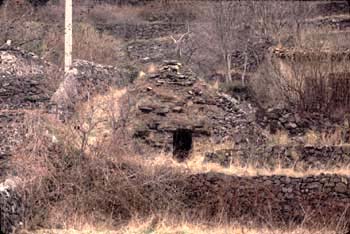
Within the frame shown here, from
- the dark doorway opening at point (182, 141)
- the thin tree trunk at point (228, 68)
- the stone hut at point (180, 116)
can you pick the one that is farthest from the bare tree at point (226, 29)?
the dark doorway opening at point (182, 141)

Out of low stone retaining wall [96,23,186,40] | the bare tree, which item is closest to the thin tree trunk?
the bare tree

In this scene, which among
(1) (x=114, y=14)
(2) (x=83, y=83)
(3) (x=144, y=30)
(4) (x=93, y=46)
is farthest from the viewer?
(1) (x=114, y=14)

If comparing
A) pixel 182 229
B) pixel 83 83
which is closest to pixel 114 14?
pixel 83 83

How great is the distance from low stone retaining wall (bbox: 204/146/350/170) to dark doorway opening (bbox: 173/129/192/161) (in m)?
0.91

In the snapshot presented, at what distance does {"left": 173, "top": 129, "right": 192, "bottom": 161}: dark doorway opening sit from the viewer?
17.2m

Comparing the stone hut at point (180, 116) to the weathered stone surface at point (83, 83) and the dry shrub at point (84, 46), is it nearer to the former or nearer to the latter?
the weathered stone surface at point (83, 83)

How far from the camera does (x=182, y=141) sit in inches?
691

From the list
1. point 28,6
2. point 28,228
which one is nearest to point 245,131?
point 28,228

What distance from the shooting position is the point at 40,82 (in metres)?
21.9

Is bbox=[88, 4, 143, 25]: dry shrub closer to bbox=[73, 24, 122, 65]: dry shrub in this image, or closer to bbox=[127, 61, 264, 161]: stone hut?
bbox=[73, 24, 122, 65]: dry shrub

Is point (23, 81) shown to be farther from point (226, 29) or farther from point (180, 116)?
point (226, 29)

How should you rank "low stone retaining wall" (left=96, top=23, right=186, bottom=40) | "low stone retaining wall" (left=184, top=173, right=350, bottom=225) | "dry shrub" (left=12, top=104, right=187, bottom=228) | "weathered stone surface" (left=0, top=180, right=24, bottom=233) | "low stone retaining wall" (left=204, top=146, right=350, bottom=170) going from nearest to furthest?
"weathered stone surface" (left=0, top=180, right=24, bottom=233) < "dry shrub" (left=12, top=104, right=187, bottom=228) < "low stone retaining wall" (left=184, top=173, right=350, bottom=225) < "low stone retaining wall" (left=204, top=146, right=350, bottom=170) < "low stone retaining wall" (left=96, top=23, right=186, bottom=40)

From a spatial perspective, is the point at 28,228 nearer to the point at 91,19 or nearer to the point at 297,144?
the point at 297,144

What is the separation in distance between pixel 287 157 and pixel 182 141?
8.40ft
